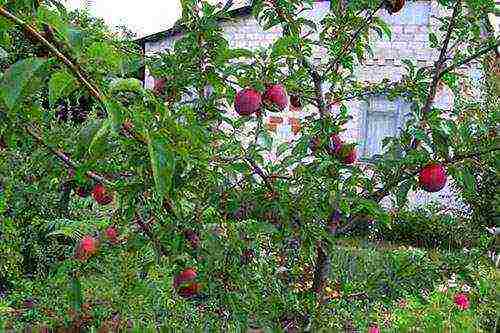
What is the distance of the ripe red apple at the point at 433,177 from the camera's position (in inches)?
58.5

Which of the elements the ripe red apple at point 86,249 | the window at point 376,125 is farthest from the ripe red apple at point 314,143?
the window at point 376,125

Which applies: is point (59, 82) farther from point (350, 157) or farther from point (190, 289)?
point (350, 157)

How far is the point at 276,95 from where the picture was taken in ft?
4.62

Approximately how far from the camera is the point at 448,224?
→ 6.19m

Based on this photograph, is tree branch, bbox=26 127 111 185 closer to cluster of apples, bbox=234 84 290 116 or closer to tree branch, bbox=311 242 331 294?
cluster of apples, bbox=234 84 290 116

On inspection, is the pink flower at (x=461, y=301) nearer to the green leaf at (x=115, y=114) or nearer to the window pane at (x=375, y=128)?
the window pane at (x=375, y=128)

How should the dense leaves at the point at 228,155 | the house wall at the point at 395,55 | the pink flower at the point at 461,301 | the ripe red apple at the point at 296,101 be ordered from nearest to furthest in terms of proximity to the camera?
the dense leaves at the point at 228,155 < the ripe red apple at the point at 296,101 < the pink flower at the point at 461,301 < the house wall at the point at 395,55

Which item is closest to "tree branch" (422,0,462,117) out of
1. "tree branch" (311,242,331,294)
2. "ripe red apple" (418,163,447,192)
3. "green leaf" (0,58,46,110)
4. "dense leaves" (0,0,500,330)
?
"dense leaves" (0,0,500,330)

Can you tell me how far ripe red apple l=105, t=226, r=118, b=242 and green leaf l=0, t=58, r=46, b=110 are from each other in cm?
105

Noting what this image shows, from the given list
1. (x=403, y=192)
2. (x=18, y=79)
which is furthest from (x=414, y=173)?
(x=18, y=79)

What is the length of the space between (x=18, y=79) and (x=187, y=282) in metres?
0.84

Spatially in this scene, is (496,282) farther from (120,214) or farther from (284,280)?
(120,214)

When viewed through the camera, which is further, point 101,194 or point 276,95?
point 101,194

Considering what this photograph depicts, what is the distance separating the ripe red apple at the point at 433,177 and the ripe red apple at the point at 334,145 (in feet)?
0.93
